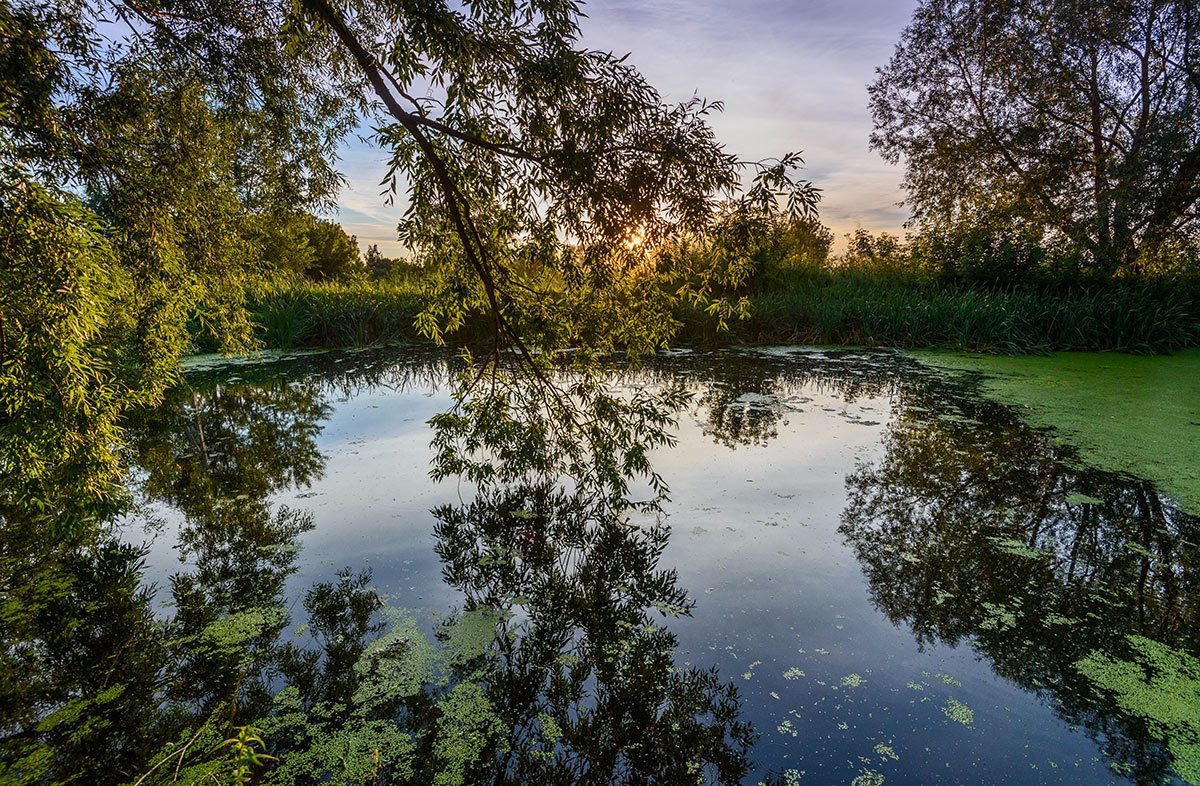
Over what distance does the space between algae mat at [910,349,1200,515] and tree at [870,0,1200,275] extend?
472 cm

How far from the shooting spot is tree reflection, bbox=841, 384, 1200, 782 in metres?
1.79

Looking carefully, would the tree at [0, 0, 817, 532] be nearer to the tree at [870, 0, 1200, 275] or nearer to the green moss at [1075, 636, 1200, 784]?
the green moss at [1075, 636, 1200, 784]

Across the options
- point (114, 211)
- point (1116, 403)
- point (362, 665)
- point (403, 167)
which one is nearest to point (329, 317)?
point (114, 211)

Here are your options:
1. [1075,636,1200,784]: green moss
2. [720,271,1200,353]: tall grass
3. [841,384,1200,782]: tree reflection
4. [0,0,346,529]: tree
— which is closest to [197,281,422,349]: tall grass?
[0,0,346,529]: tree

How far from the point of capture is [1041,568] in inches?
98.7

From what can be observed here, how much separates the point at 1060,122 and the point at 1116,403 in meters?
11.6

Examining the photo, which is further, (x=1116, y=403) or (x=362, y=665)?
(x=1116, y=403)

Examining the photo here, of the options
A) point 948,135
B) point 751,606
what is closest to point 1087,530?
point 751,606

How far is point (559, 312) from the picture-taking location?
3.59 metres

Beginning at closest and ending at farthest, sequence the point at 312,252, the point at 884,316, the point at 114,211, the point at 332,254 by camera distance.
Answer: the point at 114,211 < the point at 884,316 < the point at 312,252 < the point at 332,254

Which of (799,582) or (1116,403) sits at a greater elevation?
(1116,403)

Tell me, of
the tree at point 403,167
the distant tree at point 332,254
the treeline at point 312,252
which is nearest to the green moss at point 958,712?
the tree at point 403,167

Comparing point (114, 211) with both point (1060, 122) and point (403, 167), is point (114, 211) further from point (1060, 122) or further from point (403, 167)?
point (1060, 122)

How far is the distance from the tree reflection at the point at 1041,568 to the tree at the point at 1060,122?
409 inches
